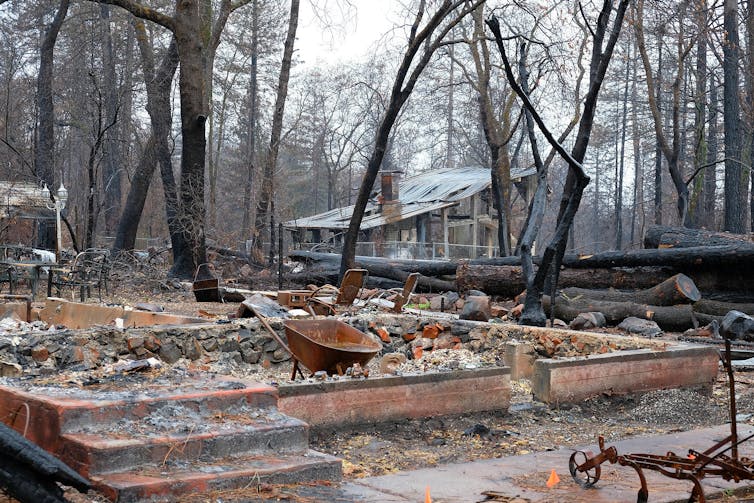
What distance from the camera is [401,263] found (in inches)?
810

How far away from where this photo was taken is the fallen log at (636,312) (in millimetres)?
13961

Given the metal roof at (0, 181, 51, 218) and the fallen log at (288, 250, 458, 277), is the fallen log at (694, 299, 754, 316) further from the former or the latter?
the metal roof at (0, 181, 51, 218)

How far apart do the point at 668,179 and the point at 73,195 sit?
35.3 meters

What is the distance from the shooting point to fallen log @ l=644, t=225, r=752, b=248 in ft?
54.1

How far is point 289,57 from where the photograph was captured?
28281 mm

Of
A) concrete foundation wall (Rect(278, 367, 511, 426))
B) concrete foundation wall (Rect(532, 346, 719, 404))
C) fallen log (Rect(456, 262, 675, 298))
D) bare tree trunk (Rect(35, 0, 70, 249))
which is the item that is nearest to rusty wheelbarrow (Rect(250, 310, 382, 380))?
concrete foundation wall (Rect(278, 367, 511, 426))

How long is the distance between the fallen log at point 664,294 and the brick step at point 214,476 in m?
10.7

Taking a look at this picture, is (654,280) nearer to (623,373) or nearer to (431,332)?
(431,332)

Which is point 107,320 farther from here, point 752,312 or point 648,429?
point 752,312

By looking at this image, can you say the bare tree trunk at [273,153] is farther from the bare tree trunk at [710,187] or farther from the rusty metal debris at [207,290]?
the bare tree trunk at [710,187]

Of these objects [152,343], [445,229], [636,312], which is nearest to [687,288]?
[636,312]

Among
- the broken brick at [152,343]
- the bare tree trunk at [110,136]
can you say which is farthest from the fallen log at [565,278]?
the bare tree trunk at [110,136]

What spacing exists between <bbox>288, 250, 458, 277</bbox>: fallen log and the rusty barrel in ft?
32.6

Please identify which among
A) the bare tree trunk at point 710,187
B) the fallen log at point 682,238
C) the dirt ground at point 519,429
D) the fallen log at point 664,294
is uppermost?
the bare tree trunk at point 710,187
